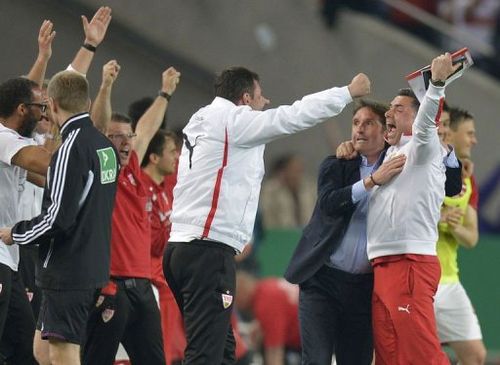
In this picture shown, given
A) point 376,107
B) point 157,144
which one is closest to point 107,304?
point 157,144

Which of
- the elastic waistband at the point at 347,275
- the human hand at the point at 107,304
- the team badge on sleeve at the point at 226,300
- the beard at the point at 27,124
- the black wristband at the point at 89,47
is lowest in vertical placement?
the human hand at the point at 107,304

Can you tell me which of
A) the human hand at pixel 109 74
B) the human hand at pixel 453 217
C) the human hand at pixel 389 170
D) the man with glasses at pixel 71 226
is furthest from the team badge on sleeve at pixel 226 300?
the human hand at pixel 453 217

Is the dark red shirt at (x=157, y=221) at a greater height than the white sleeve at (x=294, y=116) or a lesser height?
lesser

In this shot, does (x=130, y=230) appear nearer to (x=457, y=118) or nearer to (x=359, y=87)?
(x=359, y=87)

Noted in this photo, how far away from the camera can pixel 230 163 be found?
8.34 meters

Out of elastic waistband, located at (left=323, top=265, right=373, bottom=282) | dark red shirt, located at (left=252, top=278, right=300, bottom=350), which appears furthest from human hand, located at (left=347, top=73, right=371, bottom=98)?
dark red shirt, located at (left=252, top=278, right=300, bottom=350)

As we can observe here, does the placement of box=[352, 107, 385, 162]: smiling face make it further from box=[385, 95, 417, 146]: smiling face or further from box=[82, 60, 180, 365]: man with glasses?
box=[82, 60, 180, 365]: man with glasses

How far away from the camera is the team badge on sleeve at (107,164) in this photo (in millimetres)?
7945

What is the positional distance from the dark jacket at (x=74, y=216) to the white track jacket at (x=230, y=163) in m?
0.62

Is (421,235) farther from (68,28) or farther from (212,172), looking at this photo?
(68,28)

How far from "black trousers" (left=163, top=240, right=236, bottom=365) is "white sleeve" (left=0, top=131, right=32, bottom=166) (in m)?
1.17

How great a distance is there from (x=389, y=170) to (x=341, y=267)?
30.7 inches

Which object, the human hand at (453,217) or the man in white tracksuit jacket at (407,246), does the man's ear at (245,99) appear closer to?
the man in white tracksuit jacket at (407,246)

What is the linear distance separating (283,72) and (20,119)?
7.69m
